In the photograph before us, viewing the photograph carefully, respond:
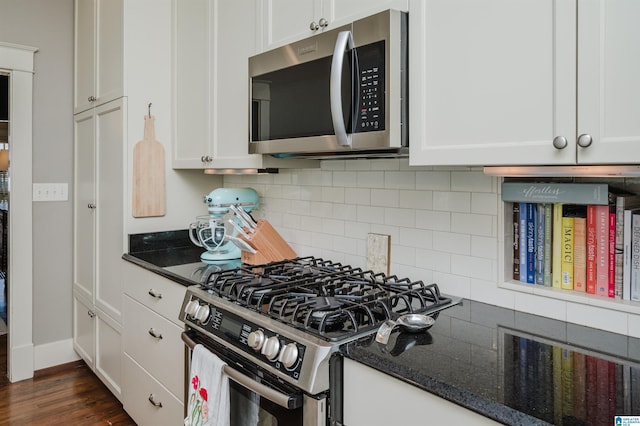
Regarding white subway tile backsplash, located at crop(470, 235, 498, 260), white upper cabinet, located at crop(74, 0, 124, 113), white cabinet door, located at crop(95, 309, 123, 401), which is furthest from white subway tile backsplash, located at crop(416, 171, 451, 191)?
white cabinet door, located at crop(95, 309, 123, 401)

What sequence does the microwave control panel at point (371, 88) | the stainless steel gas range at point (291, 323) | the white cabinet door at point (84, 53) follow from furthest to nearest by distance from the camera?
the white cabinet door at point (84, 53) < the microwave control panel at point (371, 88) < the stainless steel gas range at point (291, 323)

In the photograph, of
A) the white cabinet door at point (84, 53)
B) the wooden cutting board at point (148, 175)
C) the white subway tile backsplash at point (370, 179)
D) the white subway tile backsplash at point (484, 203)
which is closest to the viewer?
the white subway tile backsplash at point (484, 203)

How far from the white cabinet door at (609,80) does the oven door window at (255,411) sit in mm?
973

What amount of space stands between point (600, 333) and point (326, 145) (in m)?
0.99

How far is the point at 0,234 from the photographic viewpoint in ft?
11.2

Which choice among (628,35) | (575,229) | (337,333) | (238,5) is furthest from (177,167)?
(628,35)

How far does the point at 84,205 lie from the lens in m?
3.00

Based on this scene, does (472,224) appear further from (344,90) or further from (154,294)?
(154,294)

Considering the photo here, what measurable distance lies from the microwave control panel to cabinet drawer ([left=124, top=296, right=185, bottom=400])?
1179mm

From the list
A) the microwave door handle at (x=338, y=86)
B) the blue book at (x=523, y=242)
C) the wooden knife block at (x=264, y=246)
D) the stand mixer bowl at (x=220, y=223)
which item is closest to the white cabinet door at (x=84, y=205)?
the stand mixer bowl at (x=220, y=223)

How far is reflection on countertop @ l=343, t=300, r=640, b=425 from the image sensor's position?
2.90 ft

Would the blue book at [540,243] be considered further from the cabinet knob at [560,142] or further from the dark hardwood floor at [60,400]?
the dark hardwood floor at [60,400]

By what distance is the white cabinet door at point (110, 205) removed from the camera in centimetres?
249

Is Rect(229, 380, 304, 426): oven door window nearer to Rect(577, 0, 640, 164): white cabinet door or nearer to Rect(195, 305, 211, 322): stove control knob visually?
Rect(195, 305, 211, 322): stove control knob
